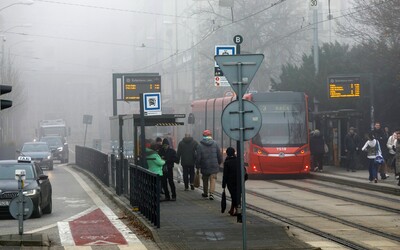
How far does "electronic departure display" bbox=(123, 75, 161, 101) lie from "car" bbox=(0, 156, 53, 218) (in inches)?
710

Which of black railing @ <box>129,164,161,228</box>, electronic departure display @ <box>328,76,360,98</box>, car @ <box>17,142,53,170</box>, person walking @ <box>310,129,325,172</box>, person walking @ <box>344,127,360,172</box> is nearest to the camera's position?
black railing @ <box>129,164,161,228</box>

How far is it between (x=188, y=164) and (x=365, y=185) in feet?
21.3

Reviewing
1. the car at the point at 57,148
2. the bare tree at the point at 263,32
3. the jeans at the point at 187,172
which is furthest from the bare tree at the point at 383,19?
the car at the point at 57,148

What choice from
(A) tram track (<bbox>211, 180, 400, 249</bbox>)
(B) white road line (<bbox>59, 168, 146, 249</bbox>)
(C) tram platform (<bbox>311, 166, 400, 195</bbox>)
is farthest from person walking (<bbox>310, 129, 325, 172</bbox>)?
(B) white road line (<bbox>59, 168, 146, 249</bbox>)

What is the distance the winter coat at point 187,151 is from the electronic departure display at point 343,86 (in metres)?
12.9

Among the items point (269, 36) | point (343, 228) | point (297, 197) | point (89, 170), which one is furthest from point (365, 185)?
point (269, 36)

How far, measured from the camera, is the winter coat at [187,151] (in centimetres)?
2595

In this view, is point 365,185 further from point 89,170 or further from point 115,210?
point 89,170

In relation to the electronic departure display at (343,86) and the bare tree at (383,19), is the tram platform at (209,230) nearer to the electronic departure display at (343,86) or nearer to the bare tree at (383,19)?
the electronic departure display at (343,86)

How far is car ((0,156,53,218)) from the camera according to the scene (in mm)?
20938

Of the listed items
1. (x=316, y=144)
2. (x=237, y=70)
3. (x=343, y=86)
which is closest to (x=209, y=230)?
(x=237, y=70)

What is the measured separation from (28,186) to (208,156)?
436cm

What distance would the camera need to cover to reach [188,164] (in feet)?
85.6

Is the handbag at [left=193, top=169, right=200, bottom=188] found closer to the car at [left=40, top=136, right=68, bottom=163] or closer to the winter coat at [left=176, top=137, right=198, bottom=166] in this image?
the winter coat at [left=176, top=137, right=198, bottom=166]
